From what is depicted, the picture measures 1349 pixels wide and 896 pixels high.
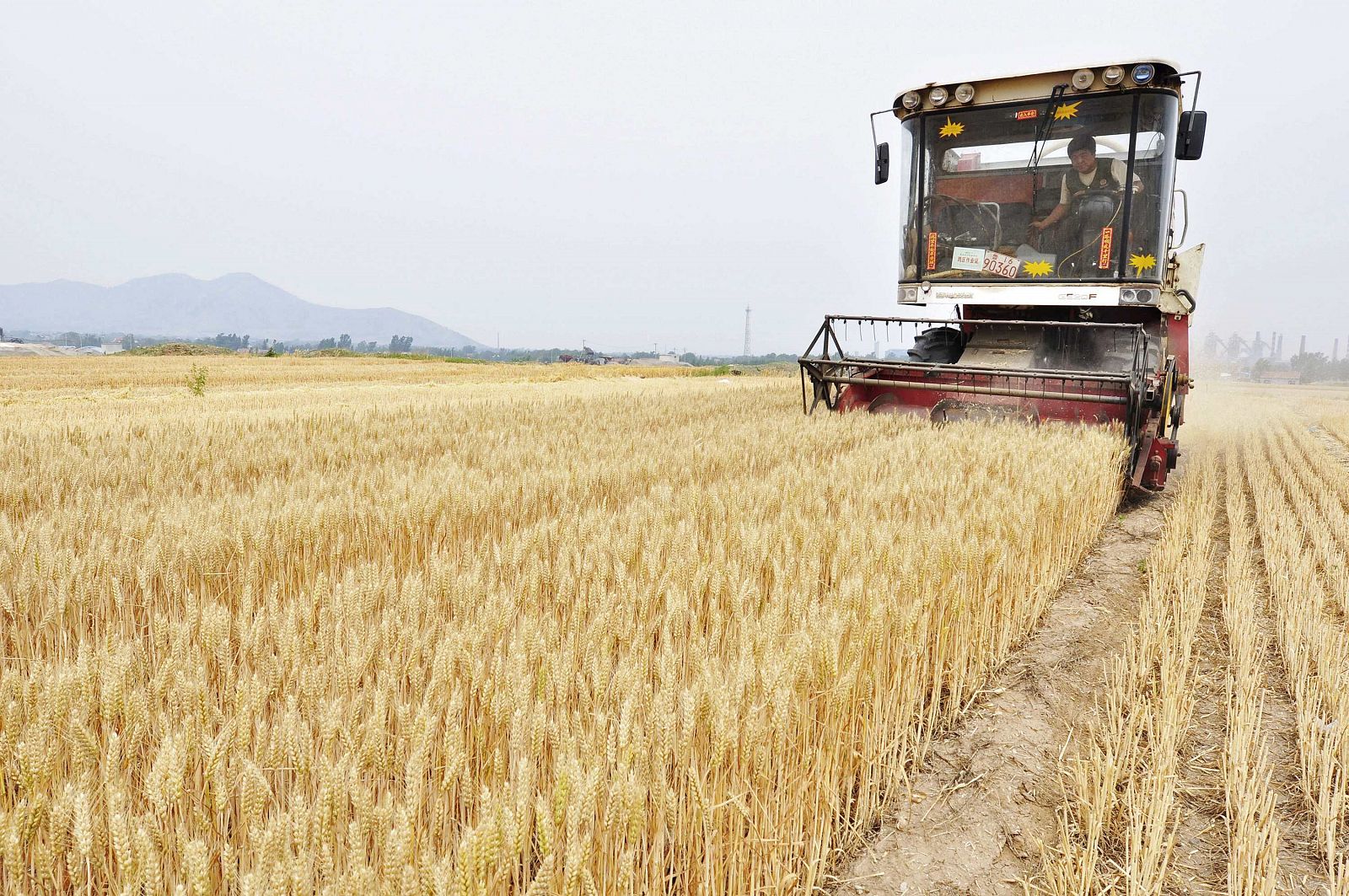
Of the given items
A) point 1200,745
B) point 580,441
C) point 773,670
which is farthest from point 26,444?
point 1200,745

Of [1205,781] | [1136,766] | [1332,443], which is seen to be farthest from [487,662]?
[1332,443]

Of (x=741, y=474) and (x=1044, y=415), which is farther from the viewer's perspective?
(x=1044, y=415)

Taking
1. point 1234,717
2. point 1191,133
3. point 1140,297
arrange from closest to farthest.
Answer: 1. point 1234,717
2. point 1191,133
3. point 1140,297

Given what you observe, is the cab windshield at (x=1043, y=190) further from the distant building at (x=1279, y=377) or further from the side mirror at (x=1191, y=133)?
the distant building at (x=1279, y=377)

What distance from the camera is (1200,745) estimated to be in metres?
2.44

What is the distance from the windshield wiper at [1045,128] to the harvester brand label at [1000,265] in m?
Result: 0.73

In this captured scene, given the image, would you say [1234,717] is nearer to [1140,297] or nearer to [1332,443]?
[1140,297]

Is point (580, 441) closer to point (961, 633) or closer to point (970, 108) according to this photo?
point (961, 633)

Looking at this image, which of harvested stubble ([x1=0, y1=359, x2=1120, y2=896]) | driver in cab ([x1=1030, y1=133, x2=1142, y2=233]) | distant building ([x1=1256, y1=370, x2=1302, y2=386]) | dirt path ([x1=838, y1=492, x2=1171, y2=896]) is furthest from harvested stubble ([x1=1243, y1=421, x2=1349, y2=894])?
distant building ([x1=1256, y1=370, x2=1302, y2=386])

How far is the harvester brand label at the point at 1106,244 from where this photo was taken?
261 inches

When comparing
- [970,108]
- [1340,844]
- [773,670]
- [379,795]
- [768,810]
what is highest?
[970,108]

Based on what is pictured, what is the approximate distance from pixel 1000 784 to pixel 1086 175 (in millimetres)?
6141

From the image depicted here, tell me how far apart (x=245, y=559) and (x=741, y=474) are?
2871mm

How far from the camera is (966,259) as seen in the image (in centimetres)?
725
